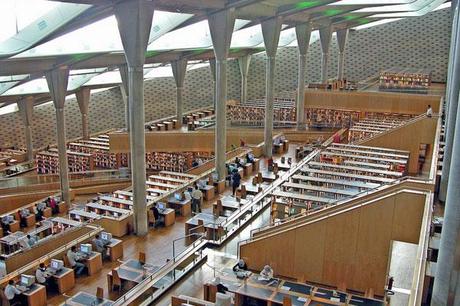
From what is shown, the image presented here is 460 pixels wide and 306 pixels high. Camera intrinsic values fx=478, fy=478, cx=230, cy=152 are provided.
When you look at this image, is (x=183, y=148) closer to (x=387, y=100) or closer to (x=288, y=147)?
(x=288, y=147)

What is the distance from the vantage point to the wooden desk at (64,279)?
14.2 m

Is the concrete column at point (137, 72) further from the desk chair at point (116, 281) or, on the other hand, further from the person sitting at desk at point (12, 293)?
the person sitting at desk at point (12, 293)

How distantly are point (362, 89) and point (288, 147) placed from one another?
29.8 ft

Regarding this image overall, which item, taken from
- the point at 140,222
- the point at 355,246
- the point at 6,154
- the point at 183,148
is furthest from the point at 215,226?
the point at 6,154

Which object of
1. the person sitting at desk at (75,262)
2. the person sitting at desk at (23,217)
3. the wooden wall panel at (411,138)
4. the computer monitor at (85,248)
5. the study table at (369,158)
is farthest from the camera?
the wooden wall panel at (411,138)

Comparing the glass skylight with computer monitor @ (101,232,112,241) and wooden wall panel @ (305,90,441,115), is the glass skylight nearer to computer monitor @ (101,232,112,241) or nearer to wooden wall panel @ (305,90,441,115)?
computer monitor @ (101,232,112,241)

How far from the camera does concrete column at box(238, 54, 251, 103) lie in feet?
143

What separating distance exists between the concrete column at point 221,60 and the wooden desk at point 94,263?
29.4 feet

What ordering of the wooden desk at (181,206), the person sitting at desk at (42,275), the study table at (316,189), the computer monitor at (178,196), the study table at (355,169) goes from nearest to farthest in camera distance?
the person sitting at desk at (42,275), the study table at (316,189), the study table at (355,169), the wooden desk at (181,206), the computer monitor at (178,196)

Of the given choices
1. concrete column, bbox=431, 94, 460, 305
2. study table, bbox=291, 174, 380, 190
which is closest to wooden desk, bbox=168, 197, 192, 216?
study table, bbox=291, 174, 380, 190

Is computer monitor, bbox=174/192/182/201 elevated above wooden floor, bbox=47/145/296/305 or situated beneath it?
elevated above

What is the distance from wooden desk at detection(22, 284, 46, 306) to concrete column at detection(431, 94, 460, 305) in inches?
407

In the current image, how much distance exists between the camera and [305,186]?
56.2 ft

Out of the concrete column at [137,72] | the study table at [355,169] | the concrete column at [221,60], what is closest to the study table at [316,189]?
the study table at [355,169]
